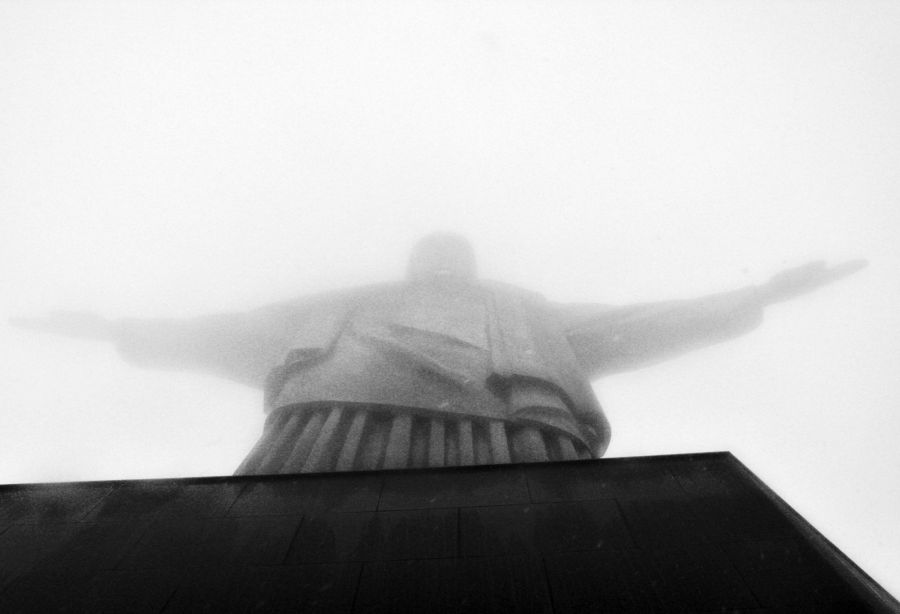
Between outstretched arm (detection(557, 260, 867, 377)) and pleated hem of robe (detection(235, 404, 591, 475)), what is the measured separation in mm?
2575

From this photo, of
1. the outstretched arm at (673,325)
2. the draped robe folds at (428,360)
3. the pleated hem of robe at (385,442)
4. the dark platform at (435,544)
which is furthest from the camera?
the outstretched arm at (673,325)

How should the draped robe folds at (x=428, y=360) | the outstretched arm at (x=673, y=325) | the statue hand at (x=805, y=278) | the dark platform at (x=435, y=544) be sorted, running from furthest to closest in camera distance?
the outstretched arm at (x=673, y=325) < the statue hand at (x=805, y=278) < the draped robe folds at (x=428, y=360) < the dark platform at (x=435, y=544)

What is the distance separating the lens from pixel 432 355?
5.91 meters

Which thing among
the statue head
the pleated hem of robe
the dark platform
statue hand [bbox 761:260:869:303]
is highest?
the statue head

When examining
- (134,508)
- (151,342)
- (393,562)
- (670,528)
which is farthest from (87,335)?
(670,528)

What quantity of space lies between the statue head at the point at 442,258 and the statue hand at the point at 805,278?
3.65 metres

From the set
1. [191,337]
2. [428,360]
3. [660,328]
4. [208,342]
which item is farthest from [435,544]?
[191,337]

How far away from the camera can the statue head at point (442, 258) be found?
354 inches

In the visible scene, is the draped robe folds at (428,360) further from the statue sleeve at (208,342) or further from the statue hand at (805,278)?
the statue hand at (805,278)

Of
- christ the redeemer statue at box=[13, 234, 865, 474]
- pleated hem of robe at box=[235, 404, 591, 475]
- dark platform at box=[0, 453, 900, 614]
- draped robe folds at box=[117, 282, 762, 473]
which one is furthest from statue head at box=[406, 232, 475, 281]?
dark platform at box=[0, 453, 900, 614]

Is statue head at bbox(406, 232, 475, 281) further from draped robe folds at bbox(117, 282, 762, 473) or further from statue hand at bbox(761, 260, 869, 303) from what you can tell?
statue hand at bbox(761, 260, 869, 303)

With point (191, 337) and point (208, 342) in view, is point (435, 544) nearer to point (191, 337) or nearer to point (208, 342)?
point (208, 342)

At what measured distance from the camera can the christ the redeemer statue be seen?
504 cm

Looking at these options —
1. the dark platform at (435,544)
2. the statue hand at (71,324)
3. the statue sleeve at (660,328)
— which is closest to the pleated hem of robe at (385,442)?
the dark platform at (435,544)
